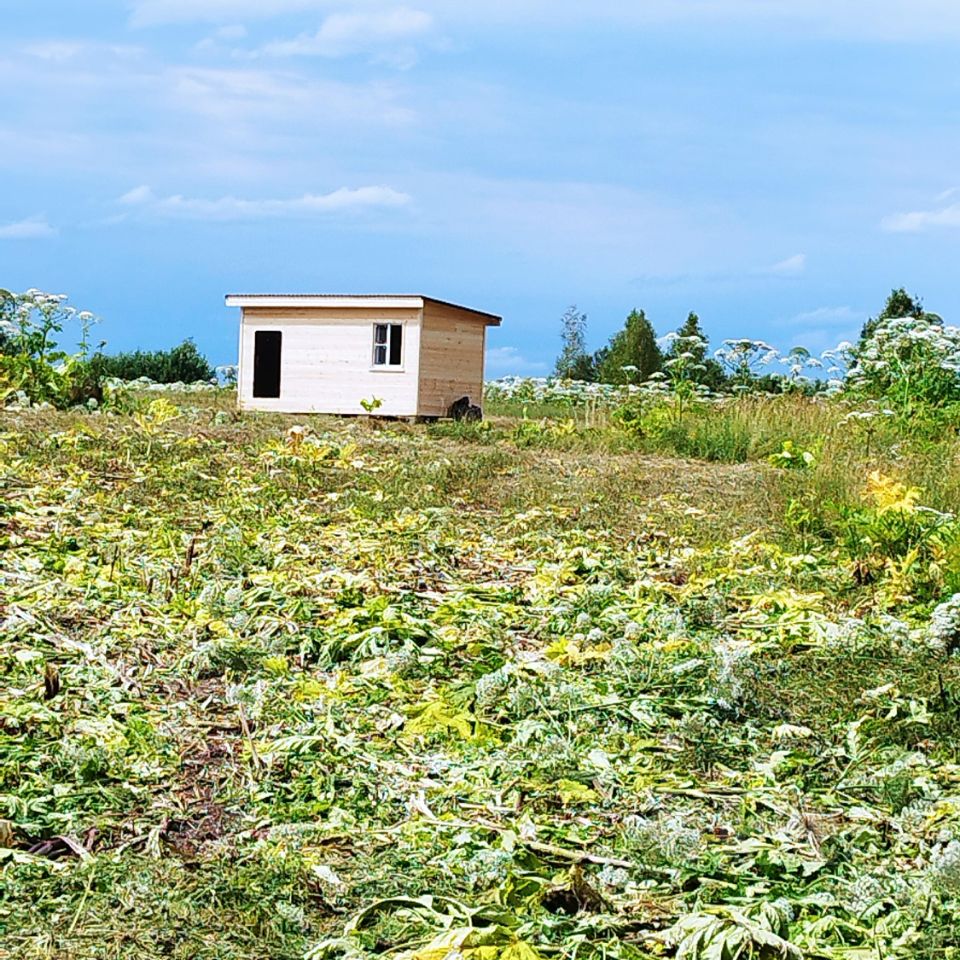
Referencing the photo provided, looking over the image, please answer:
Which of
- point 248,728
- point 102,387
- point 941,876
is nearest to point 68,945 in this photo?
point 248,728

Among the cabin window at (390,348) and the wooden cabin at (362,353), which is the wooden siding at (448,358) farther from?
the cabin window at (390,348)

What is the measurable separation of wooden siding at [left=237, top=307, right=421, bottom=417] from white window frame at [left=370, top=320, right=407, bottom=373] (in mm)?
19

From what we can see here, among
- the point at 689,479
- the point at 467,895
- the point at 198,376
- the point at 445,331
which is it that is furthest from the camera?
the point at 198,376

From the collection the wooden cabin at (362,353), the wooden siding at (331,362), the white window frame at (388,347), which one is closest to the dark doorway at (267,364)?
the wooden cabin at (362,353)

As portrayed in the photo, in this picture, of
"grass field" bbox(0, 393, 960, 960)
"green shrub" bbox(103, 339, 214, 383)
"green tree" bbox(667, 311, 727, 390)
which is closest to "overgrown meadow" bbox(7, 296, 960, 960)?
"grass field" bbox(0, 393, 960, 960)

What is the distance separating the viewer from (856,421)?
473 inches

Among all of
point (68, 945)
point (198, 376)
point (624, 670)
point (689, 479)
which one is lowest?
point (68, 945)

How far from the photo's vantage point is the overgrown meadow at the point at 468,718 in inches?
108

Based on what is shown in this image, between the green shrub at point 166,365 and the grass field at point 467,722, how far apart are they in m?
18.5

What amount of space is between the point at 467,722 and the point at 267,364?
14.7m

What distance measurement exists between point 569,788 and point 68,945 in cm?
142

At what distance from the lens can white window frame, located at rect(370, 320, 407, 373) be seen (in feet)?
52.6

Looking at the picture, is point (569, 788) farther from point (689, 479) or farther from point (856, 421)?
point (856, 421)

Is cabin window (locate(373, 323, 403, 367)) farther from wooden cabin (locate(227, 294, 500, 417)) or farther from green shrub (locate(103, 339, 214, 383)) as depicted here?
green shrub (locate(103, 339, 214, 383))
